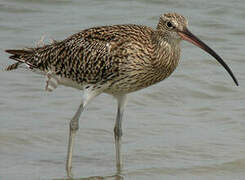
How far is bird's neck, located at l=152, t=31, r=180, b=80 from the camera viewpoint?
30.3ft

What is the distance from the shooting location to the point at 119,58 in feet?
30.5

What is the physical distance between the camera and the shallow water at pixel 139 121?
31.2 ft

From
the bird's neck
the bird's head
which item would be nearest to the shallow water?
the bird's neck

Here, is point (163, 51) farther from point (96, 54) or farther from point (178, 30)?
point (96, 54)

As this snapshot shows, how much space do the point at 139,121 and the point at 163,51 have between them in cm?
246

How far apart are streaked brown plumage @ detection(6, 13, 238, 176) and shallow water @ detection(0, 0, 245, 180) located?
347mm

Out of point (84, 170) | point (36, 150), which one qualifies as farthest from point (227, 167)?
point (36, 150)

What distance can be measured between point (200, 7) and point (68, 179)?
10.4 metres

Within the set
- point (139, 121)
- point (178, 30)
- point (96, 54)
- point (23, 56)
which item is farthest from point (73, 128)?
point (178, 30)

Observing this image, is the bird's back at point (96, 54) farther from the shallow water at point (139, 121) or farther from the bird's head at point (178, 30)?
the shallow water at point (139, 121)

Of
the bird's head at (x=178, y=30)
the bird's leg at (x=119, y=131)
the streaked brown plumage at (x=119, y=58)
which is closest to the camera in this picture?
the bird's head at (x=178, y=30)

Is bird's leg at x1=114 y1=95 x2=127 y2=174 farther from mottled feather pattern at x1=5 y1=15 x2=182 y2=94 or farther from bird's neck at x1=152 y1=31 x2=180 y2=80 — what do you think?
bird's neck at x1=152 y1=31 x2=180 y2=80

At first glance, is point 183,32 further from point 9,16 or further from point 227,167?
point 9,16

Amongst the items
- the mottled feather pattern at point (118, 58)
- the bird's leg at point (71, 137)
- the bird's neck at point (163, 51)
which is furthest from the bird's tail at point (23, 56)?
the bird's neck at point (163, 51)
